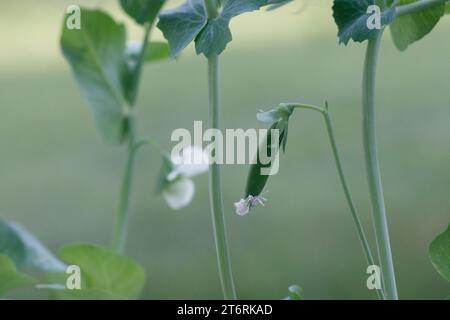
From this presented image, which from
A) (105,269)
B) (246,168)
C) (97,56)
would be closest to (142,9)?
(97,56)

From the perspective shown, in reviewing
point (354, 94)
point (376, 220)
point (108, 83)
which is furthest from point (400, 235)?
point (376, 220)

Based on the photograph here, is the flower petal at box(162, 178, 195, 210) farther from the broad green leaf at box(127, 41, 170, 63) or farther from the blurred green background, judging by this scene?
the blurred green background

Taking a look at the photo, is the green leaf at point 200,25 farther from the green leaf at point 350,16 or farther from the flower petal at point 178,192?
the flower petal at point 178,192

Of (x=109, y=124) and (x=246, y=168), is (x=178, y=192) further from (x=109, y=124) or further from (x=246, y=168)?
(x=246, y=168)

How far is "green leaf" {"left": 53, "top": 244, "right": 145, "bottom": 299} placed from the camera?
56 centimetres

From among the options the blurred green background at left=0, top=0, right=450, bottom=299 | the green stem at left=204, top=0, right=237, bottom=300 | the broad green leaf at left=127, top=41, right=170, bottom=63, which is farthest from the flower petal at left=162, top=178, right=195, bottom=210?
the blurred green background at left=0, top=0, right=450, bottom=299

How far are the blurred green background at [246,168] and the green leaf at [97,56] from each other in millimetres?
664

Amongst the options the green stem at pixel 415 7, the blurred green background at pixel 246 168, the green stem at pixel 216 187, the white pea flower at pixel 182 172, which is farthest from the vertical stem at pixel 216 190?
the blurred green background at pixel 246 168

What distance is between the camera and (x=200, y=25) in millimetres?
448

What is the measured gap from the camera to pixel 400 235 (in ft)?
5.20

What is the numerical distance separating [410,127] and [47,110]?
1.30m

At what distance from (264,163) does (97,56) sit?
32cm

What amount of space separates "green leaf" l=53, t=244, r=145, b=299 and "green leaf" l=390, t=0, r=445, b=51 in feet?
0.79
